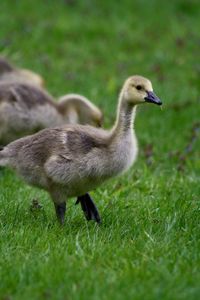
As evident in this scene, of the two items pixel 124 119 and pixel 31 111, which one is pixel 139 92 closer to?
pixel 124 119

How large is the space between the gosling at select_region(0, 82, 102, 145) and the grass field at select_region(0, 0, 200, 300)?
79cm

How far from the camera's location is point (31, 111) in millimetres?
7852

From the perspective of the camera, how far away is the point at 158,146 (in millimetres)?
8961

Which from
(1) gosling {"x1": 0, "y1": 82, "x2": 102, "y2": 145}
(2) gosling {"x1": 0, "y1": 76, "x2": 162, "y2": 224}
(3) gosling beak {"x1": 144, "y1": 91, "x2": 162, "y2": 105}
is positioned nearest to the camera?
(2) gosling {"x1": 0, "y1": 76, "x2": 162, "y2": 224}

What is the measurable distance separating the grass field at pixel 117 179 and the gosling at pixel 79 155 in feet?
0.92

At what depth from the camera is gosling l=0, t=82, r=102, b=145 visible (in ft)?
25.6

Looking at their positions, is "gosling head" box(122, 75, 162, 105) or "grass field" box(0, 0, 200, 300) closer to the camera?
"grass field" box(0, 0, 200, 300)

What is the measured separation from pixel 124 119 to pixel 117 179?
163cm

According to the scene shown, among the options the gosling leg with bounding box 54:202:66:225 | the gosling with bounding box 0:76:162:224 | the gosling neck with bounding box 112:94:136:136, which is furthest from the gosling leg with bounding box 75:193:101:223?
the gosling neck with bounding box 112:94:136:136

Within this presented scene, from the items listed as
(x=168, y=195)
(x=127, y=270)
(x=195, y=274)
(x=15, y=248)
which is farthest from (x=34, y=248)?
(x=168, y=195)

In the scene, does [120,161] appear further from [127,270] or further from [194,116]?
[194,116]

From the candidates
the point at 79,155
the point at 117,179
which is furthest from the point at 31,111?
the point at 79,155

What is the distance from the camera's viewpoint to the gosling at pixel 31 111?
779cm

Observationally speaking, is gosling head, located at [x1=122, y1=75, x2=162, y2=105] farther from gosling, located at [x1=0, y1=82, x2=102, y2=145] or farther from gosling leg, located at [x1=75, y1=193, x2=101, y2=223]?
gosling, located at [x1=0, y1=82, x2=102, y2=145]
